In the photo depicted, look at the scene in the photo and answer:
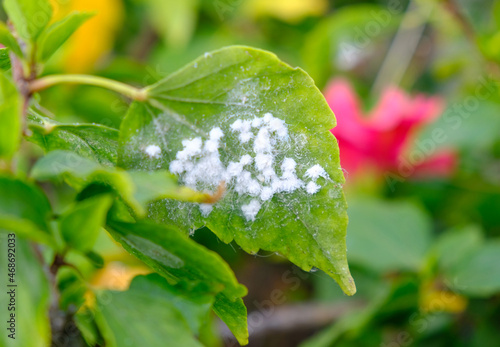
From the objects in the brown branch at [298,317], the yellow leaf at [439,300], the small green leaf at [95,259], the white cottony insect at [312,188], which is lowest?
the brown branch at [298,317]

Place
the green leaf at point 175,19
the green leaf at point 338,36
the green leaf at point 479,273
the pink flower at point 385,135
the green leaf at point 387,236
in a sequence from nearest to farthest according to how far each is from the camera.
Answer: the green leaf at point 479,273 < the green leaf at point 387,236 < the pink flower at point 385,135 < the green leaf at point 175,19 < the green leaf at point 338,36

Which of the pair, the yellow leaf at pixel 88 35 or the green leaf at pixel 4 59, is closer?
the green leaf at pixel 4 59

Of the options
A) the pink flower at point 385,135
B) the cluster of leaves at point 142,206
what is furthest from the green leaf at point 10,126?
the pink flower at point 385,135

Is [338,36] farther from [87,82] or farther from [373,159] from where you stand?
[87,82]

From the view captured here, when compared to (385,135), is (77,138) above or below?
above

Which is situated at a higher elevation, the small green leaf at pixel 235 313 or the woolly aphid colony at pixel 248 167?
the woolly aphid colony at pixel 248 167

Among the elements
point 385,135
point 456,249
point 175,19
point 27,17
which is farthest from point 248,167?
point 175,19

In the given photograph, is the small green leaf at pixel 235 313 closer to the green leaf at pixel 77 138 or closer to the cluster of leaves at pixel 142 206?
the cluster of leaves at pixel 142 206

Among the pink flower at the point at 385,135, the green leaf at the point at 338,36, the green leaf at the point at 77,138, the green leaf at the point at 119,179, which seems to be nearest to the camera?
the green leaf at the point at 119,179
